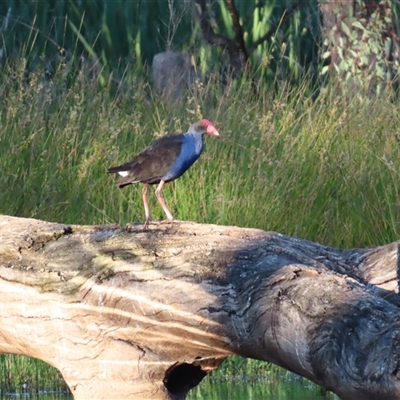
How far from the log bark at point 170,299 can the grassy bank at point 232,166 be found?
7.19 ft

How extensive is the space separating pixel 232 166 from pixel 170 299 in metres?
3.40

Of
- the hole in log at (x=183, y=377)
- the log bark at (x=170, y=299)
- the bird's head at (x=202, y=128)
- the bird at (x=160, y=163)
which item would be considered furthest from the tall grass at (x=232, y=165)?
the hole in log at (x=183, y=377)

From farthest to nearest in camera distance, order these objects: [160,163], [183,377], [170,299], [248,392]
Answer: [248,392]
[160,163]
[183,377]
[170,299]

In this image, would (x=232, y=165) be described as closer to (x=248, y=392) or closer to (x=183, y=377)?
(x=248, y=392)

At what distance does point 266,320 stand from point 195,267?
0.42 meters

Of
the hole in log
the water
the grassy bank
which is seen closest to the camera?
the hole in log

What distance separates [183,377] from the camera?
435 centimetres

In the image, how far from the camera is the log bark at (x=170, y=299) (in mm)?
3646

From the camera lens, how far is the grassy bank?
22.3 feet

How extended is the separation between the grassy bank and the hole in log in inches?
84.0

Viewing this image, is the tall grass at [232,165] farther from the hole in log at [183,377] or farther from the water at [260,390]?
the hole in log at [183,377]

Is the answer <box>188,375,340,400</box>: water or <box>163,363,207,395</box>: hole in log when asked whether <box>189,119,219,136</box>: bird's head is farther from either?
<box>163,363,207,395</box>: hole in log

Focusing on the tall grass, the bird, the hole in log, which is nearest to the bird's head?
the bird

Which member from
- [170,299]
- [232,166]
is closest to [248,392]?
[232,166]
